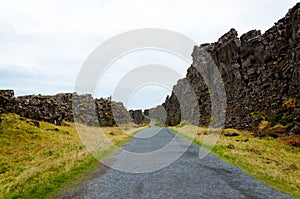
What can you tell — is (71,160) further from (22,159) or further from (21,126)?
(21,126)

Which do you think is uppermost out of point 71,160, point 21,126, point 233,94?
point 233,94

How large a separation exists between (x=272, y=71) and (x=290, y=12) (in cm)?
1231

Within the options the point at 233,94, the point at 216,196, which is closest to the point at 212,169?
the point at 216,196

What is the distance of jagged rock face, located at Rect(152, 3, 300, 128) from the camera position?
4612 centimetres

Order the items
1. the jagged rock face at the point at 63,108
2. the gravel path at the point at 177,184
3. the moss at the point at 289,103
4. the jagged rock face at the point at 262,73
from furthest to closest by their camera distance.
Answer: the jagged rock face at the point at 63,108 → the jagged rock face at the point at 262,73 → the moss at the point at 289,103 → the gravel path at the point at 177,184

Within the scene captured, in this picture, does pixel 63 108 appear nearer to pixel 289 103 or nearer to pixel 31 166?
pixel 289 103

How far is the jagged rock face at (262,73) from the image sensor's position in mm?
46125

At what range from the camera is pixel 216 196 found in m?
11.1

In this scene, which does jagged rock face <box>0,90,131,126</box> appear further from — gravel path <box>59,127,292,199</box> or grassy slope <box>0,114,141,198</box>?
gravel path <box>59,127,292,199</box>

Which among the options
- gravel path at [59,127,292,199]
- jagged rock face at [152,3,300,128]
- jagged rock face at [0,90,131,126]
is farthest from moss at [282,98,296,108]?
jagged rock face at [0,90,131,126]

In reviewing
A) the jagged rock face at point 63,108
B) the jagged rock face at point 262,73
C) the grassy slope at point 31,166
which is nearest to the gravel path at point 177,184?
the grassy slope at point 31,166

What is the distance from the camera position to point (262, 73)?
2452 inches

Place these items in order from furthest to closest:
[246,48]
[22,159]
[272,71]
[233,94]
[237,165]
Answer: [233,94]
[246,48]
[272,71]
[22,159]
[237,165]

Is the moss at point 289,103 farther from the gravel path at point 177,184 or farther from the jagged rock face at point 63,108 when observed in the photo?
the jagged rock face at point 63,108
